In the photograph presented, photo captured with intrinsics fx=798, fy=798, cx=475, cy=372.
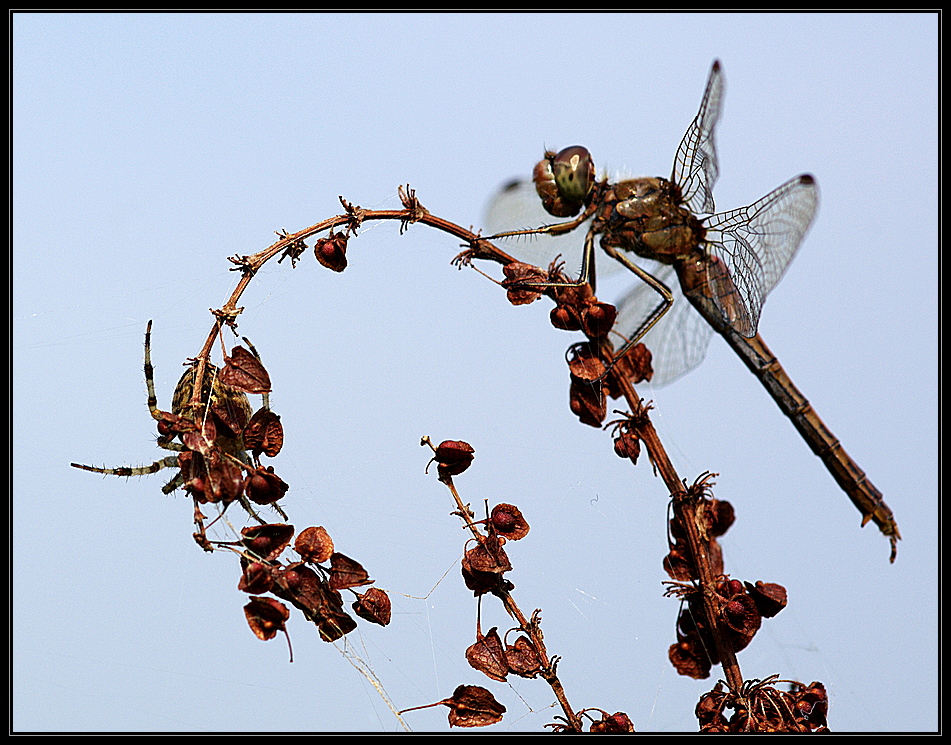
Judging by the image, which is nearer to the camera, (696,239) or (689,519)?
(689,519)

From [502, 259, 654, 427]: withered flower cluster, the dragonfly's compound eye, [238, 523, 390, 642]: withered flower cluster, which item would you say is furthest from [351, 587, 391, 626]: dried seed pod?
the dragonfly's compound eye

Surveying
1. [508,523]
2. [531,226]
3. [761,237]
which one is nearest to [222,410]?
[508,523]

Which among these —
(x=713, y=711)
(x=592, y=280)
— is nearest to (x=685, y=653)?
(x=713, y=711)

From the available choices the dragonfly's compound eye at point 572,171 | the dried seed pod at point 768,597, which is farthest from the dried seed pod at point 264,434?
the dragonfly's compound eye at point 572,171

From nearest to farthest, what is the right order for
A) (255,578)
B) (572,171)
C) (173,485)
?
(255,578)
(173,485)
(572,171)

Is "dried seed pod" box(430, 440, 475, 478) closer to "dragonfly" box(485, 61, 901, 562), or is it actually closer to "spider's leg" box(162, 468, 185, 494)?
"spider's leg" box(162, 468, 185, 494)

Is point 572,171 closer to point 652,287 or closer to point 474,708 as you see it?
point 652,287

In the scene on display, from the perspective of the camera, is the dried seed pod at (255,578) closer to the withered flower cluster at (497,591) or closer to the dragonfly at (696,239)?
the withered flower cluster at (497,591)

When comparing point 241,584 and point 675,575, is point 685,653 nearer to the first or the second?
point 675,575
